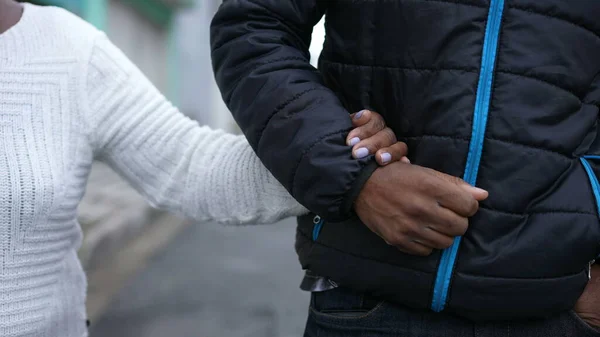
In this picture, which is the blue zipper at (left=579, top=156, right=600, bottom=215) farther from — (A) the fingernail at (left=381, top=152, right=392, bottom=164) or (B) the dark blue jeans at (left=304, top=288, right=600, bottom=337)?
(A) the fingernail at (left=381, top=152, right=392, bottom=164)

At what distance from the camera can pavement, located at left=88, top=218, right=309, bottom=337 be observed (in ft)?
13.9

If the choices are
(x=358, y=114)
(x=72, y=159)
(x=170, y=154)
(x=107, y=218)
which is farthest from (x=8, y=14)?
(x=107, y=218)

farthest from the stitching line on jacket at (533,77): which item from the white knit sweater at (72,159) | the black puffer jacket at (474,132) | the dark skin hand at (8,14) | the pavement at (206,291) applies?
the pavement at (206,291)

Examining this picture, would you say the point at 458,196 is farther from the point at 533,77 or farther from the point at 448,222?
the point at 533,77

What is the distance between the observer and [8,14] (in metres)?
1.47

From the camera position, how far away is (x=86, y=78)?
149 centimetres

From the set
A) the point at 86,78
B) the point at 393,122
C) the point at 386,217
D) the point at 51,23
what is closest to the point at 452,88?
the point at 393,122

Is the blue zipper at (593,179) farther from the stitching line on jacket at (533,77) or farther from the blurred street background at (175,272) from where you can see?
the blurred street background at (175,272)

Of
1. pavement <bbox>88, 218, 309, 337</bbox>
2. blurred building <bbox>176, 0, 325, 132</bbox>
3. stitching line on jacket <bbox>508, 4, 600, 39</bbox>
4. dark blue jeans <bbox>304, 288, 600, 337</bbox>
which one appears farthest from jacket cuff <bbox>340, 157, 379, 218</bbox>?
blurred building <bbox>176, 0, 325, 132</bbox>

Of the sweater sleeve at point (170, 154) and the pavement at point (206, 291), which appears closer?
the sweater sleeve at point (170, 154)

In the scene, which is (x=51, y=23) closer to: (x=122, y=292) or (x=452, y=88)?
(x=452, y=88)

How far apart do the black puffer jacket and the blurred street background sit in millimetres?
3137

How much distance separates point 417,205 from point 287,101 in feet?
0.99

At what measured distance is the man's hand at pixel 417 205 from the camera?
113 centimetres
